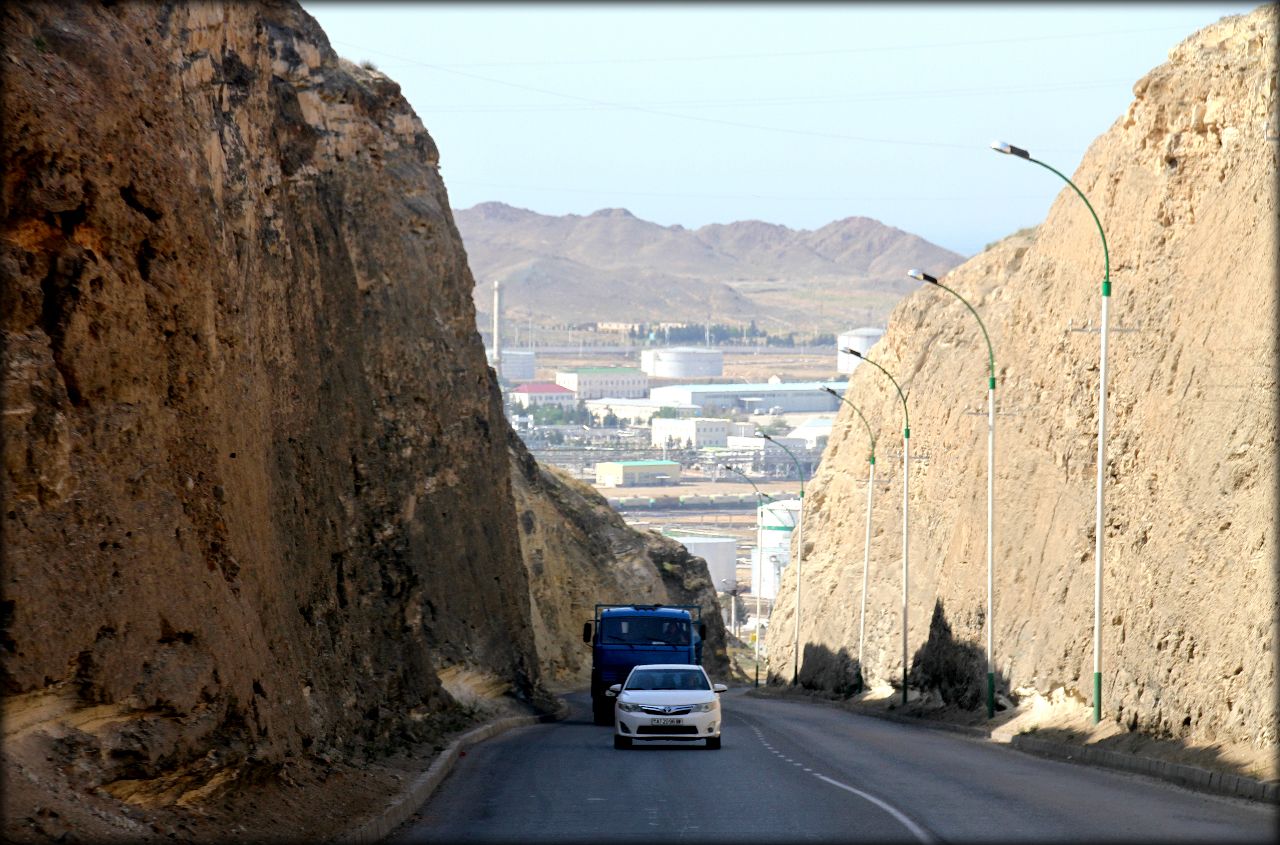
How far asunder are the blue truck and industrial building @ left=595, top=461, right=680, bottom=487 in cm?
13419

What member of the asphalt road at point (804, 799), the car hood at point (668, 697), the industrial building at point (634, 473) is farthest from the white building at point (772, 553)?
the asphalt road at point (804, 799)

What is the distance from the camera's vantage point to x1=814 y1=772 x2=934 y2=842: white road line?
46.3 ft

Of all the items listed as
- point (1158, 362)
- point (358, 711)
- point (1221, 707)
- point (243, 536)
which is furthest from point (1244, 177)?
point (243, 536)

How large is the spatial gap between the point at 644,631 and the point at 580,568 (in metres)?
38.6

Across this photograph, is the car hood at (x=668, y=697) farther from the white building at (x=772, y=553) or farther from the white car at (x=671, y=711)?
the white building at (x=772, y=553)

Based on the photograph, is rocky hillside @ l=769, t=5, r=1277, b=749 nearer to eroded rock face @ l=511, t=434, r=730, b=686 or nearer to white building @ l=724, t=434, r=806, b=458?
eroded rock face @ l=511, t=434, r=730, b=686

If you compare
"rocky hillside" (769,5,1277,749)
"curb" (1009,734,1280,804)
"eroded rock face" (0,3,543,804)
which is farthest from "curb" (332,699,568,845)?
"rocky hillside" (769,5,1277,749)

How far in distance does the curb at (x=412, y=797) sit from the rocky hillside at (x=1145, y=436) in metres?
10.3

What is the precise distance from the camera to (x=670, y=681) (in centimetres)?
2770

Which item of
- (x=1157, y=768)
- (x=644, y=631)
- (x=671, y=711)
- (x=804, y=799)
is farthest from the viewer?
(x=644, y=631)

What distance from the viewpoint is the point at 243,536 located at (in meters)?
16.2

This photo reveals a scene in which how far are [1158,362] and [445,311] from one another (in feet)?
59.1

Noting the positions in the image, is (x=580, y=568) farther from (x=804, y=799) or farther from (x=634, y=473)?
(x=634, y=473)

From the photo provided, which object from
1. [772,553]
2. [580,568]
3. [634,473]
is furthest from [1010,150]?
[634,473]
